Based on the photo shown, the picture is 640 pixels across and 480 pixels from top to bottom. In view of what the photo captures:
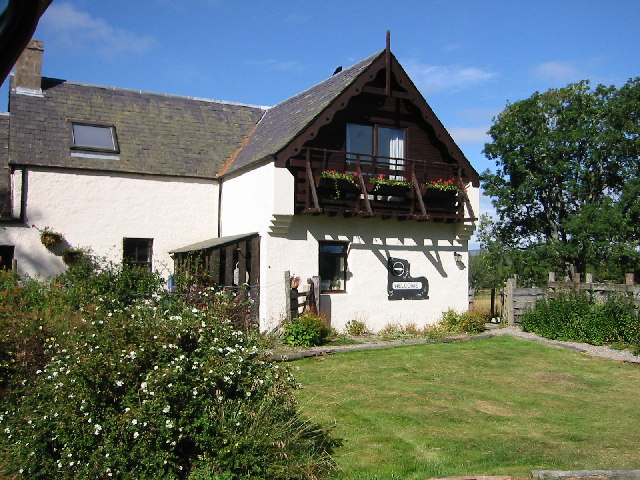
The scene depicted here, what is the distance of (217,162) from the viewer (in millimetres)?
21219

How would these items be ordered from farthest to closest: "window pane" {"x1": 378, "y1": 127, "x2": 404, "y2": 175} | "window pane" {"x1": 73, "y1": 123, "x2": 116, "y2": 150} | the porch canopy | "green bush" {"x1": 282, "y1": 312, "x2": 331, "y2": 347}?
"window pane" {"x1": 73, "y1": 123, "x2": 116, "y2": 150} → "window pane" {"x1": 378, "y1": 127, "x2": 404, "y2": 175} → the porch canopy → "green bush" {"x1": 282, "y1": 312, "x2": 331, "y2": 347}

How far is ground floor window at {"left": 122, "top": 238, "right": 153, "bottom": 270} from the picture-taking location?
19.4m

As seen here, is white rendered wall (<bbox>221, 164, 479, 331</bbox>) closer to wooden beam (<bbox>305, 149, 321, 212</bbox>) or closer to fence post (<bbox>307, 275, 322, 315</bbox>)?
fence post (<bbox>307, 275, 322, 315</bbox>)

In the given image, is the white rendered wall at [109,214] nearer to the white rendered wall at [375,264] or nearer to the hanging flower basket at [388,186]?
the white rendered wall at [375,264]

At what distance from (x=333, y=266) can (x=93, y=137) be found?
29.1ft

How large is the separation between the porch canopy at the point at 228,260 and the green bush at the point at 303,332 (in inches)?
87.9

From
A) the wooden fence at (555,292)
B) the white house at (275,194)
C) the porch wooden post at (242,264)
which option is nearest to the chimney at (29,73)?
the white house at (275,194)

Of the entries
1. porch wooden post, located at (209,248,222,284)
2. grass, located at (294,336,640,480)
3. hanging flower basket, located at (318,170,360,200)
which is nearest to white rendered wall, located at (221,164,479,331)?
hanging flower basket, located at (318,170,360,200)

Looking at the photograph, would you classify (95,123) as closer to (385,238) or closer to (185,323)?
(385,238)

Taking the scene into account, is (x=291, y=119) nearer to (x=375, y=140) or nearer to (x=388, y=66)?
(x=375, y=140)

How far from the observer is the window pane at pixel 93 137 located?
63.5 ft

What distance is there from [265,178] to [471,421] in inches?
396

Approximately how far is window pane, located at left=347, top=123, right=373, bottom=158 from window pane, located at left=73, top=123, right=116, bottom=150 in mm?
7591

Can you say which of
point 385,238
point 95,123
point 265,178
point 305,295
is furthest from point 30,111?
point 385,238
